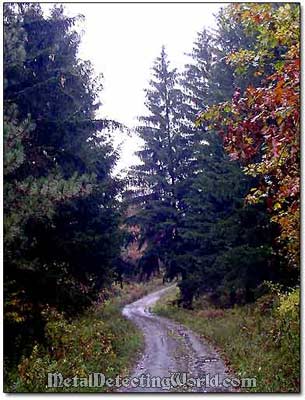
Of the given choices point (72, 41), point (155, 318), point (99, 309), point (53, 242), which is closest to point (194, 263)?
point (155, 318)

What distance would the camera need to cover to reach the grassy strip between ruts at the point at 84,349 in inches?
233

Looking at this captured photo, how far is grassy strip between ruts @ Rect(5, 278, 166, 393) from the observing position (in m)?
5.91

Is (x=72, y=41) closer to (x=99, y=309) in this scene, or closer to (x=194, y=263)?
(x=99, y=309)

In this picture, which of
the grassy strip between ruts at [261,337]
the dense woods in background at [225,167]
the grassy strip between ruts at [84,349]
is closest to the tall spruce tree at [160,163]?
the dense woods in background at [225,167]

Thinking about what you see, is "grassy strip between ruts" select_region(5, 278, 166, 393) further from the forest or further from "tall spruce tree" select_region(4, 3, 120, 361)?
"tall spruce tree" select_region(4, 3, 120, 361)

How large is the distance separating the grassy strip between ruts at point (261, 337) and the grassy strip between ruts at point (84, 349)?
1.44 metres

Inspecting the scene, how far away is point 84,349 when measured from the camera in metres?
6.94

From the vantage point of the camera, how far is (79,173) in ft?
27.8

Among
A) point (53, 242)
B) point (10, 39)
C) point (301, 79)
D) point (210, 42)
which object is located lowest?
point (53, 242)

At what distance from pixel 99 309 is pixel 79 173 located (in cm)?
242

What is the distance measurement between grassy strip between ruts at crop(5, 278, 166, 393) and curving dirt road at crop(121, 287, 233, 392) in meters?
0.23

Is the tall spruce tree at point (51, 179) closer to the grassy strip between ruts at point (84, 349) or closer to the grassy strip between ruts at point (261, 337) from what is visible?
the grassy strip between ruts at point (84, 349)

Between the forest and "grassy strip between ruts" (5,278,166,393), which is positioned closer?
the forest

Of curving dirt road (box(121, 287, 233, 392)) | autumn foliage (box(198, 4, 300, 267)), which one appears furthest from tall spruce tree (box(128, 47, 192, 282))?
curving dirt road (box(121, 287, 233, 392))
